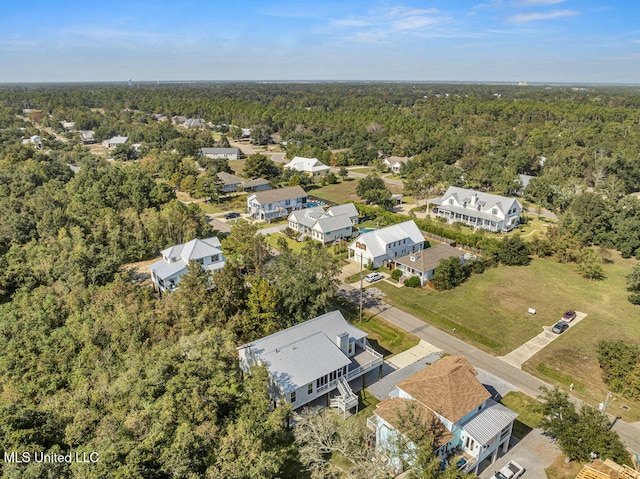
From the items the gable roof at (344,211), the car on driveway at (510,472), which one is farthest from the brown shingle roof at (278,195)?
the car on driveway at (510,472)

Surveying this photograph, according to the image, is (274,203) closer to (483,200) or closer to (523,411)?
(483,200)

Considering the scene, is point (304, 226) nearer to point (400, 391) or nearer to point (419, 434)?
point (400, 391)

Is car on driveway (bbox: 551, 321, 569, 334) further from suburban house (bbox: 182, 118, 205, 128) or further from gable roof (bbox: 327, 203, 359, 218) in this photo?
suburban house (bbox: 182, 118, 205, 128)

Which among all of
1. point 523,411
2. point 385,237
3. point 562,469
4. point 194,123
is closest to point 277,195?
point 385,237

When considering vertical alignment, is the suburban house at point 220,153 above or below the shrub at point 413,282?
above

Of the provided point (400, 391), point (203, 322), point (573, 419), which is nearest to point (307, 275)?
point (203, 322)

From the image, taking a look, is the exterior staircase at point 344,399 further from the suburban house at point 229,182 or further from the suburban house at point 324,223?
the suburban house at point 229,182
